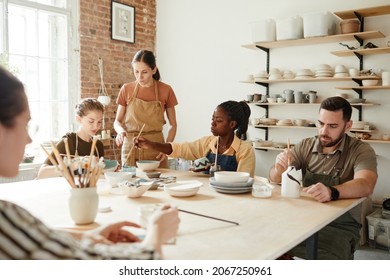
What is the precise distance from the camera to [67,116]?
465 cm

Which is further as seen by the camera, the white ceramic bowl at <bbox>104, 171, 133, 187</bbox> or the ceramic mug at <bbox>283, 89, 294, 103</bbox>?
the ceramic mug at <bbox>283, 89, 294, 103</bbox>

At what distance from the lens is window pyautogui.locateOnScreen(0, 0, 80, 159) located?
4145 millimetres

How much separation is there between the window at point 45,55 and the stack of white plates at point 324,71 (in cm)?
272

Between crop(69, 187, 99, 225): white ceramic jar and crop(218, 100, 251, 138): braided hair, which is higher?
crop(218, 100, 251, 138): braided hair

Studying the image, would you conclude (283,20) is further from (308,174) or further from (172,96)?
(308,174)

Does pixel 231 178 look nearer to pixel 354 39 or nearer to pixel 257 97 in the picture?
pixel 257 97

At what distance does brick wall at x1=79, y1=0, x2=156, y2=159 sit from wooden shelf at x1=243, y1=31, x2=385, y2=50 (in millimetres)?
1621

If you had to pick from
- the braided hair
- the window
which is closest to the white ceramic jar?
the braided hair

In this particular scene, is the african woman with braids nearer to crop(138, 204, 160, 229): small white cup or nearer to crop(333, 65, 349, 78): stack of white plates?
crop(138, 204, 160, 229): small white cup

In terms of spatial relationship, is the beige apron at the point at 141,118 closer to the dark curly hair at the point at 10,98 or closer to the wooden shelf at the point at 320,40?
the wooden shelf at the point at 320,40

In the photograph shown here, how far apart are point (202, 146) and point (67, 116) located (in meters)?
2.57

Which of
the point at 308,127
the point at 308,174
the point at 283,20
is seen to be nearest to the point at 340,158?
the point at 308,174

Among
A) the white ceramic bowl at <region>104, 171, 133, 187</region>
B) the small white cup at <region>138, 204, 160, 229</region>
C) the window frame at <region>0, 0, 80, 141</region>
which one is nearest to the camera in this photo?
the small white cup at <region>138, 204, 160, 229</region>

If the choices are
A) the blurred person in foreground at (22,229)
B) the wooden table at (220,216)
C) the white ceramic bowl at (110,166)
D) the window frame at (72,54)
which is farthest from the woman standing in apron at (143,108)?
the blurred person in foreground at (22,229)
